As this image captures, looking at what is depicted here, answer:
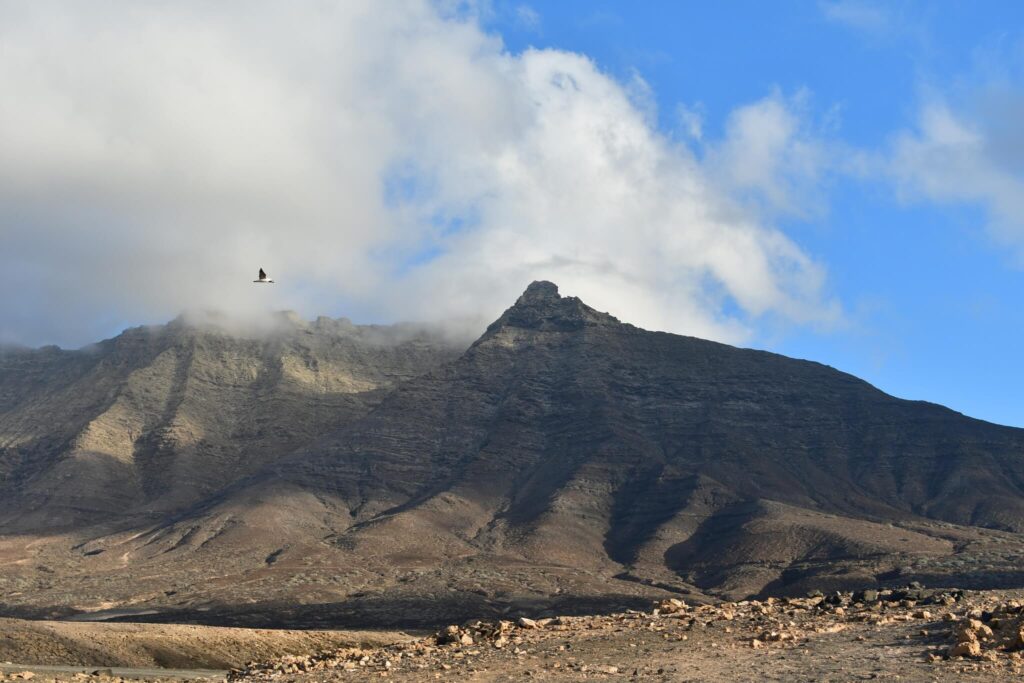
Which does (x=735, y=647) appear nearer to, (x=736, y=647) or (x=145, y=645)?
(x=736, y=647)

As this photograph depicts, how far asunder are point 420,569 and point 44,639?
10634cm

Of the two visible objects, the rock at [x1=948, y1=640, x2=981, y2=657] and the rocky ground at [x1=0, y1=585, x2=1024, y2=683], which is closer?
the rock at [x1=948, y1=640, x2=981, y2=657]

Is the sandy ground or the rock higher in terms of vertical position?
the rock

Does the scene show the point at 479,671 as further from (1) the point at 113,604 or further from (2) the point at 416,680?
(1) the point at 113,604

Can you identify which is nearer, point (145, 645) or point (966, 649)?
point (966, 649)

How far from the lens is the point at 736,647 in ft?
111

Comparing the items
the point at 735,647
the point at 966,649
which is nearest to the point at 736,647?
the point at 735,647

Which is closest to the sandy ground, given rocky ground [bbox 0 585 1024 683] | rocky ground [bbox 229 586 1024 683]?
rocky ground [bbox 0 585 1024 683]

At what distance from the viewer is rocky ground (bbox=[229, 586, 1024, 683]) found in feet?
98.4

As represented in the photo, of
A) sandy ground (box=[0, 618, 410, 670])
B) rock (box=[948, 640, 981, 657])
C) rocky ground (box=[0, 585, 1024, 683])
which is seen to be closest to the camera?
rock (box=[948, 640, 981, 657])

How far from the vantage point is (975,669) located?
1133 inches

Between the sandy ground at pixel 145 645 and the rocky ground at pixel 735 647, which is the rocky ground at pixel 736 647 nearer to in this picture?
the rocky ground at pixel 735 647

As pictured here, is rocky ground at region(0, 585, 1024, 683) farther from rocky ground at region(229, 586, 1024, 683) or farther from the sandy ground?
the sandy ground

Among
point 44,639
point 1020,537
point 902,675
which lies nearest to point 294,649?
point 44,639
